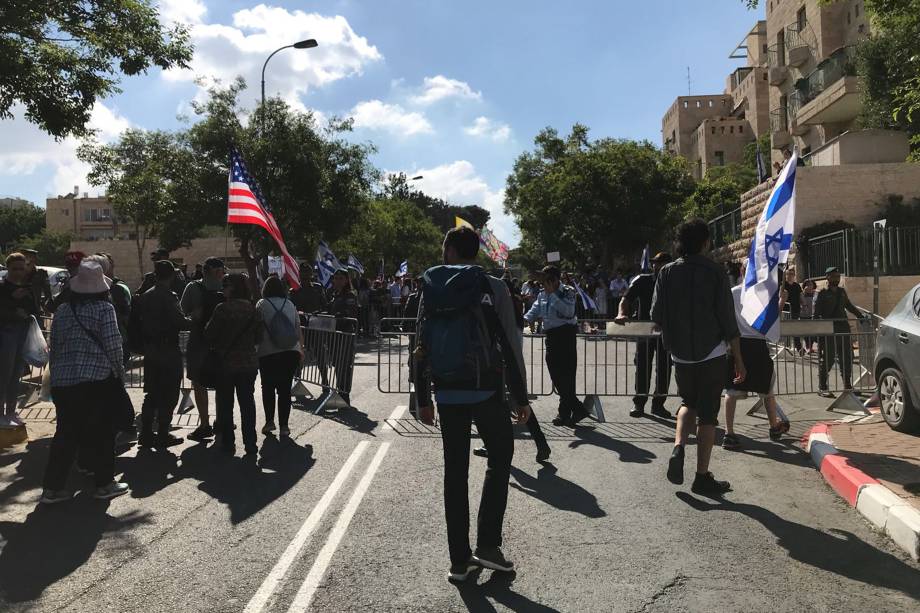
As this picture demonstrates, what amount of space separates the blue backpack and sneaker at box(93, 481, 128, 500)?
10.7ft

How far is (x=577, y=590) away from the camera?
13.1 feet

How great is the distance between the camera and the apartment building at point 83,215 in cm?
10931

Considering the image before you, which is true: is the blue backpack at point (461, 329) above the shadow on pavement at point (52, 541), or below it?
above

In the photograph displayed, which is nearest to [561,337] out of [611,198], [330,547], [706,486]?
[706,486]

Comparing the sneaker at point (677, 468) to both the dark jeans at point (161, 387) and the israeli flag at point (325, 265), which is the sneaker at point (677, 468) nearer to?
the dark jeans at point (161, 387)

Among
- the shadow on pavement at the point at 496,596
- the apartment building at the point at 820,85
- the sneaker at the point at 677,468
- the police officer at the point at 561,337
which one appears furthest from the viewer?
the apartment building at the point at 820,85

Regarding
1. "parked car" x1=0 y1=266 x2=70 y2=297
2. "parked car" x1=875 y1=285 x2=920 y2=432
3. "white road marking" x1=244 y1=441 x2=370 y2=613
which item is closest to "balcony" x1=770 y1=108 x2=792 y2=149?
"parked car" x1=875 y1=285 x2=920 y2=432

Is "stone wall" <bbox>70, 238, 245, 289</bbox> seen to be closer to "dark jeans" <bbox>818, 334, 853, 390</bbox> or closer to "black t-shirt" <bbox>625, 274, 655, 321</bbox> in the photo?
"black t-shirt" <bbox>625, 274, 655, 321</bbox>

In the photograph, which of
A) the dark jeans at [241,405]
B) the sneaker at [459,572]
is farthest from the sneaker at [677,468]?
the dark jeans at [241,405]

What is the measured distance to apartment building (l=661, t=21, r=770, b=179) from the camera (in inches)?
2240

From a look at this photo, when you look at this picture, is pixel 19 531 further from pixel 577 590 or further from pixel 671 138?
pixel 671 138

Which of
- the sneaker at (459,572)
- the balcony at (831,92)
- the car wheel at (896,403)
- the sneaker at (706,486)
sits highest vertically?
the balcony at (831,92)

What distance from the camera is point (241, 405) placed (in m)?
7.48

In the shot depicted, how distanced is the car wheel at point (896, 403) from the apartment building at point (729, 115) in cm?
4584
